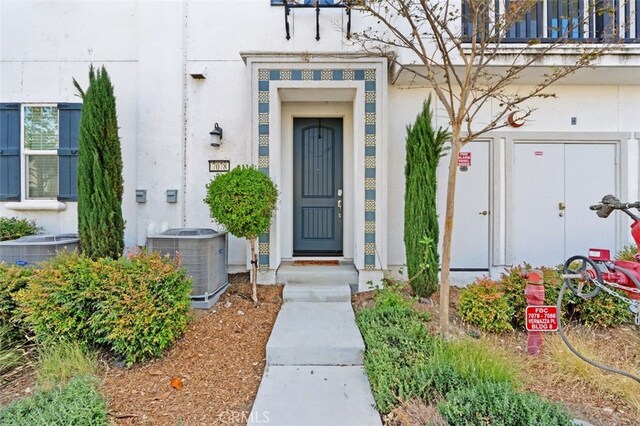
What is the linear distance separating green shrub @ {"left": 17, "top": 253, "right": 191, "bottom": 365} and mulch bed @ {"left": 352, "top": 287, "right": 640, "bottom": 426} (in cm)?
219

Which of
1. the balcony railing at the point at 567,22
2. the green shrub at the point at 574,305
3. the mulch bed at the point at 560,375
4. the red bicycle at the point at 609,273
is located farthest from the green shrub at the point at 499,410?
the balcony railing at the point at 567,22

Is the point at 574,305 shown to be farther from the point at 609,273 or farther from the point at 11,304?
the point at 11,304

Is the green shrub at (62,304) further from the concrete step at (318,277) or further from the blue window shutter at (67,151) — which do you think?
the blue window shutter at (67,151)

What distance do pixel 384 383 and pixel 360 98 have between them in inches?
140

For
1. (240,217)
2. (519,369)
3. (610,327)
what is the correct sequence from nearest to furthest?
1. (519,369)
2. (610,327)
3. (240,217)

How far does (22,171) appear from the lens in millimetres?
5234

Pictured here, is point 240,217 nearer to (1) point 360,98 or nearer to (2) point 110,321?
(2) point 110,321

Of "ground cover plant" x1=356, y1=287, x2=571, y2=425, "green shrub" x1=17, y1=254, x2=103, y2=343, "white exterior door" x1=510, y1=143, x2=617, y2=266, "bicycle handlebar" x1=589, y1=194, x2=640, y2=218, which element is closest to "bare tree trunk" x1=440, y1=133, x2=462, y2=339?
"ground cover plant" x1=356, y1=287, x2=571, y2=425

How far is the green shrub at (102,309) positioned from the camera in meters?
2.88

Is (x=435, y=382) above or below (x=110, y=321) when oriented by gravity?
below

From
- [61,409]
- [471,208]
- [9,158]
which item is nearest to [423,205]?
[471,208]

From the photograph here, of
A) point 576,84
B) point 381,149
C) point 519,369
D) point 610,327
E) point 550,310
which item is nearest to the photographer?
point 519,369

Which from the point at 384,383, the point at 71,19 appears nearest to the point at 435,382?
the point at 384,383

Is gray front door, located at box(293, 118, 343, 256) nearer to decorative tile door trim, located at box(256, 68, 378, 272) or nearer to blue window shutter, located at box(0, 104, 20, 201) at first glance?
decorative tile door trim, located at box(256, 68, 378, 272)
